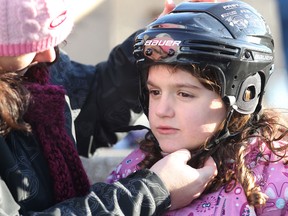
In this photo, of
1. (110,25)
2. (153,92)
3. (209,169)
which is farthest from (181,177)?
(110,25)

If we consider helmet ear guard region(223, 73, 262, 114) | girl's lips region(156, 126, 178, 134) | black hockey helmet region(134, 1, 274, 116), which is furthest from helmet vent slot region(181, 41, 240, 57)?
girl's lips region(156, 126, 178, 134)

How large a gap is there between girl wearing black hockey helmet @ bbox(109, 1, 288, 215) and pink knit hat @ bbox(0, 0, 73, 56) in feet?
1.35

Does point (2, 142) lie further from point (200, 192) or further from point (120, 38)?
point (120, 38)

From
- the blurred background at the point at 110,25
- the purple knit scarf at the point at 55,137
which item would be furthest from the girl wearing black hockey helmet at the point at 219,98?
the blurred background at the point at 110,25

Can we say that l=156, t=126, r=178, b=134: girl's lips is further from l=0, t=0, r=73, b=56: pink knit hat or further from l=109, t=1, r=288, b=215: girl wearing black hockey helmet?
l=0, t=0, r=73, b=56: pink knit hat

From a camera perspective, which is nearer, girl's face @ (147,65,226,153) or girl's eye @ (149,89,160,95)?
girl's face @ (147,65,226,153)

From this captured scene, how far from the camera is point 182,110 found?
280cm

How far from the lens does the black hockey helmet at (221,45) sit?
279 centimetres

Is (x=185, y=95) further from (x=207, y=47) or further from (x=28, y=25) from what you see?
(x=28, y=25)

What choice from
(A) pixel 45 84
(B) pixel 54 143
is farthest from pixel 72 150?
(A) pixel 45 84

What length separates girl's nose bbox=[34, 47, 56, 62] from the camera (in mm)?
2709

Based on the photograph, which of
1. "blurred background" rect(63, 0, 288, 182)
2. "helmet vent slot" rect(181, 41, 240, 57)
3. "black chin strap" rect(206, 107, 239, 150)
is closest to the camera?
"helmet vent slot" rect(181, 41, 240, 57)

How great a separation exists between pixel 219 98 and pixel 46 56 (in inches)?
25.6

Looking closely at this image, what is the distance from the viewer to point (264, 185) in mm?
2777
